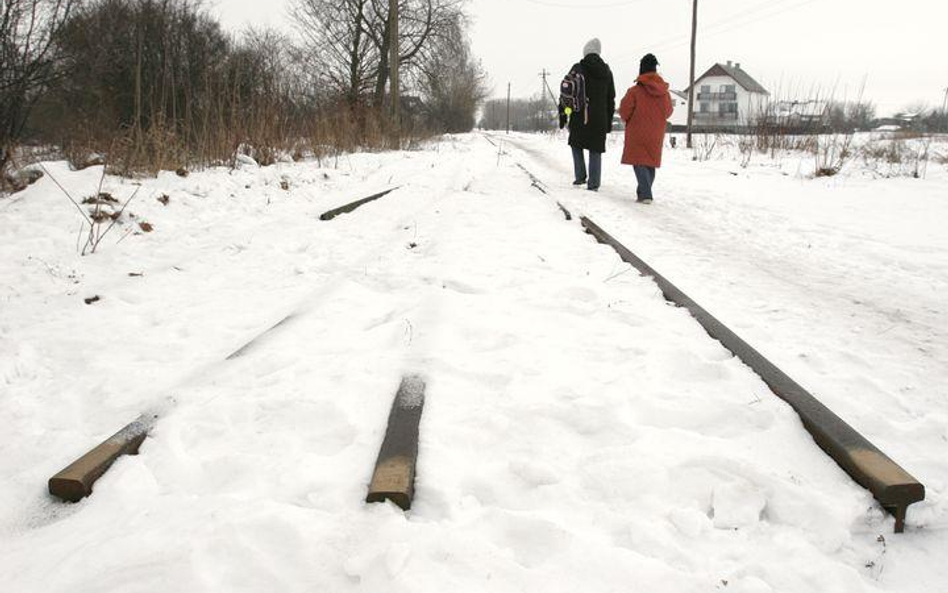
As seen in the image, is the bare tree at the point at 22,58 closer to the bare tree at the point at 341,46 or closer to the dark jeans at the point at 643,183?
the dark jeans at the point at 643,183

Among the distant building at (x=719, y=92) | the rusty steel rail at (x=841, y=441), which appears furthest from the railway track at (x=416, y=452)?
the distant building at (x=719, y=92)

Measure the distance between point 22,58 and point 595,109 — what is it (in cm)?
696

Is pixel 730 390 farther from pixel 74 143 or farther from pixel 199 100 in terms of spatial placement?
pixel 199 100

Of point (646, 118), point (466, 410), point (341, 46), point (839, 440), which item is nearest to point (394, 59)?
point (341, 46)

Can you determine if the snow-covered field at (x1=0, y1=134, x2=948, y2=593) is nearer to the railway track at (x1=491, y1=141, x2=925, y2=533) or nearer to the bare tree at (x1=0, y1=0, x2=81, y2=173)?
the railway track at (x1=491, y1=141, x2=925, y2=533)

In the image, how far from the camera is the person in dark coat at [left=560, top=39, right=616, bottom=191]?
7.79 meters

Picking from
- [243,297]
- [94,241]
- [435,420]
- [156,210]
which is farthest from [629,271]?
[156,210]

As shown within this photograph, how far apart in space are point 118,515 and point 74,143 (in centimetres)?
663

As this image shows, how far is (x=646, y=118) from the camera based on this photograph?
712 cm

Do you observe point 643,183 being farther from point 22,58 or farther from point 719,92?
point 719,92

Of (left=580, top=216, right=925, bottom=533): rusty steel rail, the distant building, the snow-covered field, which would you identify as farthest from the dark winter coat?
the distant building

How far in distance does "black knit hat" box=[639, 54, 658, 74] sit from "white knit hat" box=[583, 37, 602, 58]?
3.63ft

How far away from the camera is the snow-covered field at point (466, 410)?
4.09 ft

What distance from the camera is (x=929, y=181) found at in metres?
8.08
